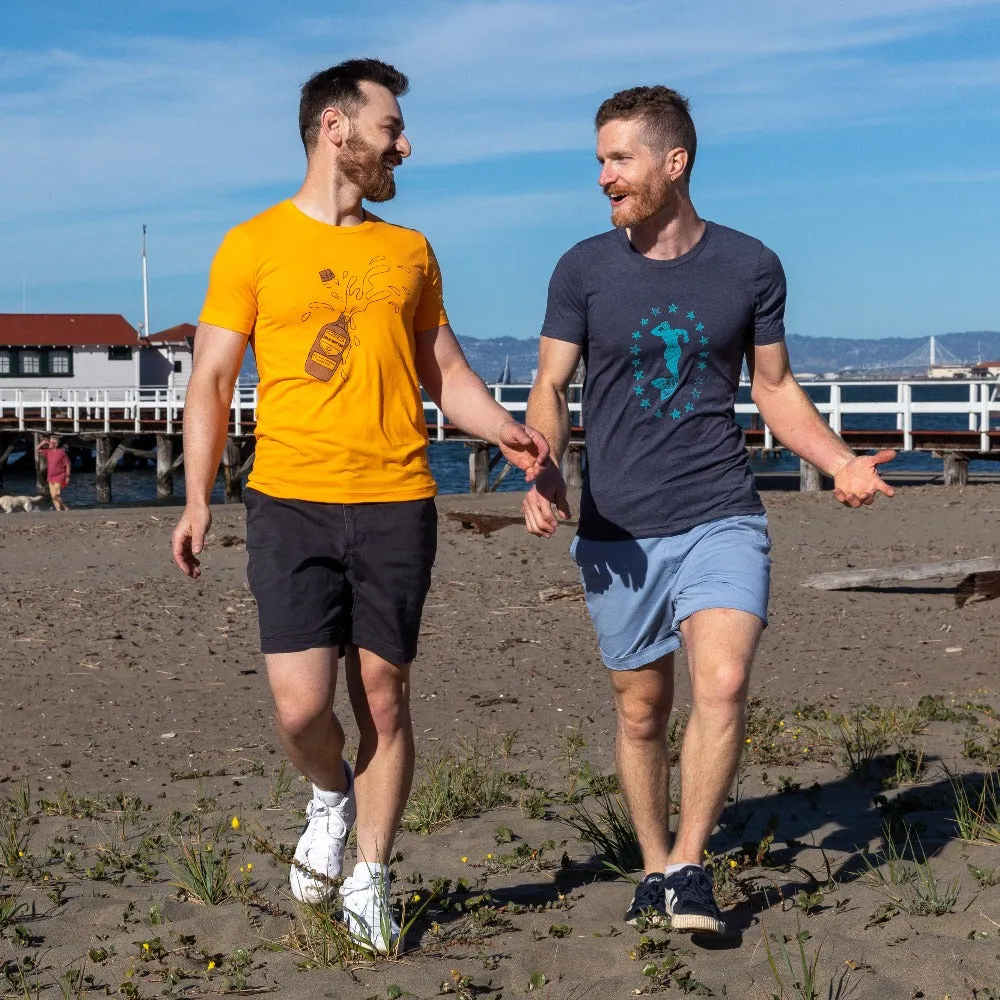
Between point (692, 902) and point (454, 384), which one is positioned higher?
point (454, 384)

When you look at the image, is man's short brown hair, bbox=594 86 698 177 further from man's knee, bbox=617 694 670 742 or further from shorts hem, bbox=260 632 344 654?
shorts hem, bbox=260 632 344 654

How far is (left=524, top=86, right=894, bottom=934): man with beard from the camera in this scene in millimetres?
3877

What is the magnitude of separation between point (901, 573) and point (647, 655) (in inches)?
262

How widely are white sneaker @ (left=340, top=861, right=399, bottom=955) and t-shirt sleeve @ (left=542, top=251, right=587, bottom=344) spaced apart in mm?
1484

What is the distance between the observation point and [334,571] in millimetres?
3748

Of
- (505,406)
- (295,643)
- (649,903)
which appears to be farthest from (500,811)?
(505,406)

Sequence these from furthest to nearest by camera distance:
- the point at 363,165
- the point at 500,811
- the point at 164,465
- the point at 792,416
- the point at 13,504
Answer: the point at 164,465 < the point at 13,504 < the point at 500,811 < the point at 792,416 < the point at 363,165

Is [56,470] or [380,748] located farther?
[56,470]

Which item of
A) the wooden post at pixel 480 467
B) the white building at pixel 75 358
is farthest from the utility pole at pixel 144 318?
the wooden post at pixel 480 467

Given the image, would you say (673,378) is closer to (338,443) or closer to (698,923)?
(338,443)

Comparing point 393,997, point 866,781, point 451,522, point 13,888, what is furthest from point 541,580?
point 393,997

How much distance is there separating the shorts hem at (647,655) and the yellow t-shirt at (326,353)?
71 centimetres

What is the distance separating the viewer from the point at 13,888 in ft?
14.6

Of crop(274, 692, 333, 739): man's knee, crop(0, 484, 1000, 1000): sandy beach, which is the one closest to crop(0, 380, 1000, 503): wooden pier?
crop(0, 484, 1000, 1000): sandy beach
